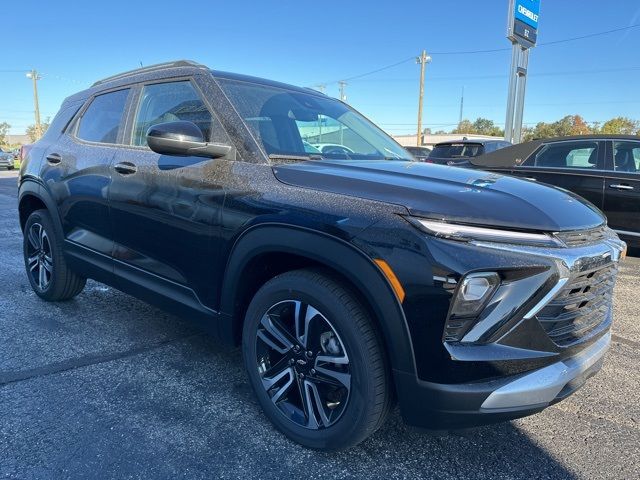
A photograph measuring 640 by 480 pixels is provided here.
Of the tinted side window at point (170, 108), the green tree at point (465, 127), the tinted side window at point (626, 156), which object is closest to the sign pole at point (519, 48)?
the tinted side window at point (626, 156)

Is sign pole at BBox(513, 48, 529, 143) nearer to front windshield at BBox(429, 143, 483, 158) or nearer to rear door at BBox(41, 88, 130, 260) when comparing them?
front windshield at BBox(429, 143, 483, 158)

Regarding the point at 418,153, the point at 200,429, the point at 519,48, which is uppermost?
the point at 519,48

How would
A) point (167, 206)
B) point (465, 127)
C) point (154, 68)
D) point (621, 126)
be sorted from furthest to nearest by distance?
point (465, 127), point (621, 126), point (154, 68), point (167, 206)

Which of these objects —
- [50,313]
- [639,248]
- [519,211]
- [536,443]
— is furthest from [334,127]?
[639,248]

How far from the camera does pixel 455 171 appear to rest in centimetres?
264

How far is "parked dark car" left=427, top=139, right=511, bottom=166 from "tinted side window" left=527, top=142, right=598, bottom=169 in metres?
3.73

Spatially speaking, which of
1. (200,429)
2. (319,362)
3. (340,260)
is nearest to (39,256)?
(200,429)

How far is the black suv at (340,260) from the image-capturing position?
179cm

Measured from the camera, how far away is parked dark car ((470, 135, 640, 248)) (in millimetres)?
5898

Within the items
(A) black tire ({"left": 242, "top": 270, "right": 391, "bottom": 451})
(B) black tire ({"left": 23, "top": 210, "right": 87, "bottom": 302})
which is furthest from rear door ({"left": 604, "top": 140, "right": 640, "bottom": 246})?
(B) black tire ({"left": 23, "top": 210, "right": 87, "bottom": 302})

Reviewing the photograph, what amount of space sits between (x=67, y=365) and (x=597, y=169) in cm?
637

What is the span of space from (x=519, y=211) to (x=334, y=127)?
68.2 inches

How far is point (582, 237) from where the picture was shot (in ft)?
6.60

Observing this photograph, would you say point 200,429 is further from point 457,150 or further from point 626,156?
point 457,150
